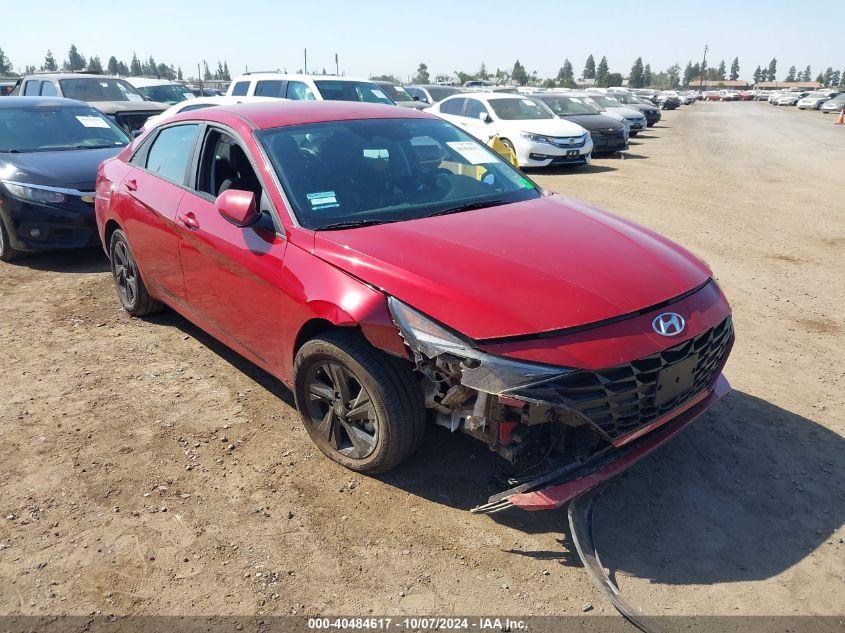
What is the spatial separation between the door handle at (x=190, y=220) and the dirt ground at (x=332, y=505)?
104 cm

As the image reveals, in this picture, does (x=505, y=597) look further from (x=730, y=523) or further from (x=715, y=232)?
(x=715, y=232)

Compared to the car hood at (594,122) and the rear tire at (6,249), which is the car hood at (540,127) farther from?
the rear tire at (6,249)

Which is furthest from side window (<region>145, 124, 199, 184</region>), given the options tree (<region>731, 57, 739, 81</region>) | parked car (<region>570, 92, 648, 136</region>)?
tree (<region>731, 57, 739, 81</region>)

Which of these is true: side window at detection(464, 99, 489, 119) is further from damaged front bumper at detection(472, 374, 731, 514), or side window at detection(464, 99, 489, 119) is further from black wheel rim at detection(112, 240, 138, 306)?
damaged front bumper at detection(472, 374, 731, 514)

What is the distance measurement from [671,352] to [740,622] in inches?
41.6

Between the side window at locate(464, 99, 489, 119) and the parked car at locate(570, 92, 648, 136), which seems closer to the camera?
the side window at locate(464, 99, 489, 119)

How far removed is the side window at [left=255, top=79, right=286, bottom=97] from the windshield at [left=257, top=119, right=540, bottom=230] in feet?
29.9

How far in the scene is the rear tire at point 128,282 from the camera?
5127mm

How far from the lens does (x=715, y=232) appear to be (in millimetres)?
8375

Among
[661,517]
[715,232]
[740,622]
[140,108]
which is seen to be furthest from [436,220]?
[140,108]

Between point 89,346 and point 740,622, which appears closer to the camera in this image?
point 740,622

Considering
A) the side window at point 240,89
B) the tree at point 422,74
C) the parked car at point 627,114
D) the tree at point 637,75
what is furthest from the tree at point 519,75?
the side window at point 240,89

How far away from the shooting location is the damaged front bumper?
2.65 m

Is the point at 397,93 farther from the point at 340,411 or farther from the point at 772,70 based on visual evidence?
the point at 772,70
